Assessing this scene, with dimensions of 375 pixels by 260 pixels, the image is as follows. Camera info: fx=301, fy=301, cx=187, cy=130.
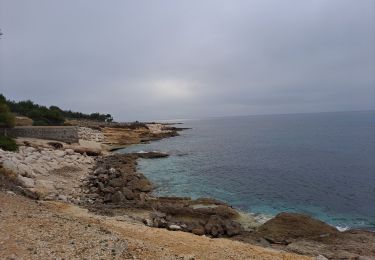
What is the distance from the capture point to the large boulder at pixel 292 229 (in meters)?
16.0

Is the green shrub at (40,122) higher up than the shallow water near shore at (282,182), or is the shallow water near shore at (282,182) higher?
the green shrub at (40,122)

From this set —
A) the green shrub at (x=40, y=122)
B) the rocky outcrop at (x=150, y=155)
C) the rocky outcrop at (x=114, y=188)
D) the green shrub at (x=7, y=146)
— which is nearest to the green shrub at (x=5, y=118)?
the green shrub at (x=7, y=146)

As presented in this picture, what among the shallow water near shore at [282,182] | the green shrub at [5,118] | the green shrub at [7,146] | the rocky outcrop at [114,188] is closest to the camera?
the rocky outcrop at [114,188]

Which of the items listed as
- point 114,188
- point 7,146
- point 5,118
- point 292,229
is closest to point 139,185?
point 114,188

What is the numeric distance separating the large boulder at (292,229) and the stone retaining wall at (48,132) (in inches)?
1602

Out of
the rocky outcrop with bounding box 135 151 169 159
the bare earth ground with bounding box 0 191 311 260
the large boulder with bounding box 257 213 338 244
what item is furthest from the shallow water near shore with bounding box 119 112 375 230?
the bare earth ground with bounding box 0 191 311 260

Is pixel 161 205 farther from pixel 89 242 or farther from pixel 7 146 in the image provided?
pixel 7 146

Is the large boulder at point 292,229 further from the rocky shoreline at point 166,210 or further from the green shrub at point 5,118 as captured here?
the green shrub at point 5,118

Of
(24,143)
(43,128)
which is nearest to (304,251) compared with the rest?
(24,143)

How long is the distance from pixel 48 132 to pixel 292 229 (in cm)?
4357

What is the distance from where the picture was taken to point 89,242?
381 inches

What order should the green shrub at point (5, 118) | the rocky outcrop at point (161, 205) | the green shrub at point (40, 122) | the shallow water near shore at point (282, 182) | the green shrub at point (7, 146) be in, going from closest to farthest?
the rocky outcrop at point (161, 205) < the shallow water near shore at point (282, 182) < the green shrub at point (7, 146) < the green shrub at point (5, 118) < the green shrub at point (40, 122)

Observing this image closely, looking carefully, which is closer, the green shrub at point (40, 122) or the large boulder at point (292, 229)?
the large boulder at point (292, 229)

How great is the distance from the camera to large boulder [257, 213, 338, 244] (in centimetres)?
1599
